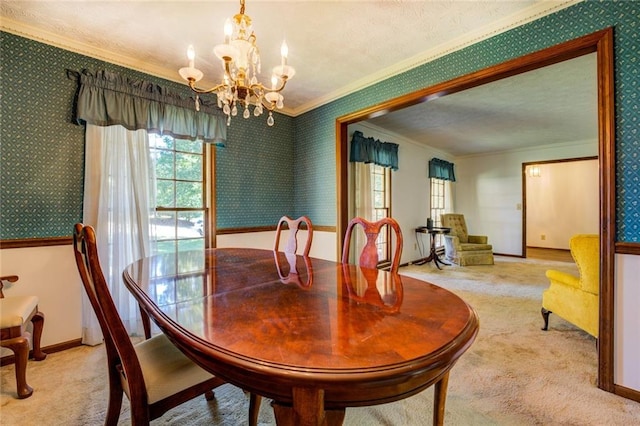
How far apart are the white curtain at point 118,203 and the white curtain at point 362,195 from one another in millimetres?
2735

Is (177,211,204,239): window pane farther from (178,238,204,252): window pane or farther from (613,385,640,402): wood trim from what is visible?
(613,385,640,402): wood trim

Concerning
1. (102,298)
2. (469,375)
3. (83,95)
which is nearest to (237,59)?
(102,298)

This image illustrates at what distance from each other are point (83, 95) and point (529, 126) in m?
5.82

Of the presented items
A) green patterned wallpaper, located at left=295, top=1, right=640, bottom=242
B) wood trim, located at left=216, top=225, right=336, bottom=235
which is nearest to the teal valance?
green patterned wallpaper, located at left=295, top=1, right=640, bottom=242

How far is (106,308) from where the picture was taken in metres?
0.97

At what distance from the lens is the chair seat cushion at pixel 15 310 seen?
1663mm

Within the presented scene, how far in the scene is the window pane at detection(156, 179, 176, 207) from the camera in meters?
2.82

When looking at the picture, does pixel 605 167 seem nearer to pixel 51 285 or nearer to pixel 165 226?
pixel 165 226

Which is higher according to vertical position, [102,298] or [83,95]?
[83,95]

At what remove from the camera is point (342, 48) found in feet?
7.86

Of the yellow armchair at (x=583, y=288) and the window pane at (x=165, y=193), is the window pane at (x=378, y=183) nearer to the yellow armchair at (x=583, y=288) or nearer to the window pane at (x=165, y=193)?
the yellow armchair at (x=583, y=288)

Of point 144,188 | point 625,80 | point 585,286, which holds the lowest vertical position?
point 585,286

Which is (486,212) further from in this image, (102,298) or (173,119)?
(102,298)

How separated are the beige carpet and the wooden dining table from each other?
55 cm
